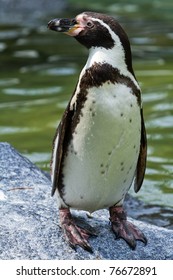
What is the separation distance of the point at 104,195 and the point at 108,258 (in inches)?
12.6

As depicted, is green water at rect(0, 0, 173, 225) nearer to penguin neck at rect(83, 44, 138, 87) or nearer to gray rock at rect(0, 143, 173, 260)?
gray rock at rect(0, 143, 173, 260)

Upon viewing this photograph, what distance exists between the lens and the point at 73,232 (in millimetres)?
4480

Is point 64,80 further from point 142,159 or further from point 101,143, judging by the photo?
point 101,143

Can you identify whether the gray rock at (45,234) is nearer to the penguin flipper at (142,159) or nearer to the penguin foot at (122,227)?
the penguin foot at (122,227)

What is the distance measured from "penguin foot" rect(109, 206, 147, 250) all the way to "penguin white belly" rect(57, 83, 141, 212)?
0.10 meters

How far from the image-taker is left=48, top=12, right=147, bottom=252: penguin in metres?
4.15

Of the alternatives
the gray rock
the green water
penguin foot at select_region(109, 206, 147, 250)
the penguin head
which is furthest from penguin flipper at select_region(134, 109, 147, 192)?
the green water

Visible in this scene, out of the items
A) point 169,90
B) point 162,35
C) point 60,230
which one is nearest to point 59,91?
point 169,90

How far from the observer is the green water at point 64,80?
8039 mm

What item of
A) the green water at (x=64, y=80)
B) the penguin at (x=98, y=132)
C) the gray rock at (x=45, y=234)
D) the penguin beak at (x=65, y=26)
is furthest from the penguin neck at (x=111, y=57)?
the green water at (x=64, y=80)

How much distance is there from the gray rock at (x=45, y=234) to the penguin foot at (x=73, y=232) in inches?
1.3

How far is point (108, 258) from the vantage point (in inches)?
177

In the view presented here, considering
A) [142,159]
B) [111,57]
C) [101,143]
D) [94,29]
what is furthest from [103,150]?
[94,29]
